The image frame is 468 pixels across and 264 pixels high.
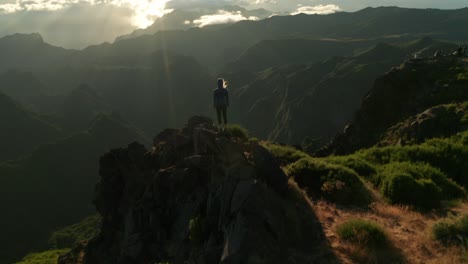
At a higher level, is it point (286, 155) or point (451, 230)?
point (451, 230)

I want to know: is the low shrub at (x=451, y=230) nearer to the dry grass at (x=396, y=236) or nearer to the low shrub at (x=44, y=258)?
the dry grass at (x=396, y=236)

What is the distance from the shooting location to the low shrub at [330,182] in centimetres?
1766

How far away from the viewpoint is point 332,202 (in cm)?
1755

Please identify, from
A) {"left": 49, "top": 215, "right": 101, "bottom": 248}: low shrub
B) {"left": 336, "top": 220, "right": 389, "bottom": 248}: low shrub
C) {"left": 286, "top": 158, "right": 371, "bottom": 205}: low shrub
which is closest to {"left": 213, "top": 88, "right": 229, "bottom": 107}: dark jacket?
{"left": 286, "top": 158, "right": 371, "bottom": 205}: low shrub

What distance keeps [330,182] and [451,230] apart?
5.93 m

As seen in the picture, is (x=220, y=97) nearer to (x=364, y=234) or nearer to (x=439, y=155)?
(x=364, y=234)

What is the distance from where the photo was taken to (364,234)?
12.6 metres

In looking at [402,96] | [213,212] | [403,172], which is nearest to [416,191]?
[403,172]

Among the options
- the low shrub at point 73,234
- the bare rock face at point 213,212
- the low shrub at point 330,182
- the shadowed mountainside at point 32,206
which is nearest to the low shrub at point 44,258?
the low shrub at point 73,234

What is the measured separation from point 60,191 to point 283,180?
193m

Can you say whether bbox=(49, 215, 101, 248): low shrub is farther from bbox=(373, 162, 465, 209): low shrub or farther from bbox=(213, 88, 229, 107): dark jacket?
bbox=(373, 162, 465, 209): low shrub

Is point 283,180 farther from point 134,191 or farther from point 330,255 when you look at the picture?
point 134,191

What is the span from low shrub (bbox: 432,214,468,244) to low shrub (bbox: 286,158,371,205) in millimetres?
4480

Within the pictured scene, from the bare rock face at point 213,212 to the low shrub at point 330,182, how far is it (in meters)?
2.54
